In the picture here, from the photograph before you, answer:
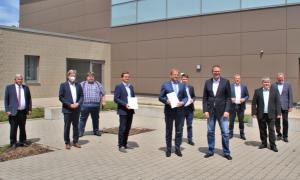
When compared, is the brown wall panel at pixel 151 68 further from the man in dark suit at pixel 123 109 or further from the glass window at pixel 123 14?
the man in dark suit at pixel 123 109

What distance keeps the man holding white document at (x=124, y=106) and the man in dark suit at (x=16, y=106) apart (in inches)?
88.9

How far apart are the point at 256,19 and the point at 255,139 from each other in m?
10.9

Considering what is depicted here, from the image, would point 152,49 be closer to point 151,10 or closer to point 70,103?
point 151,10

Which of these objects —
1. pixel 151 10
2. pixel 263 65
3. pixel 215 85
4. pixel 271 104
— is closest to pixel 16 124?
pixel 215 85

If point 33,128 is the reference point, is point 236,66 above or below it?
above

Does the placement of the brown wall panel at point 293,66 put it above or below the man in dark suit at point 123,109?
above

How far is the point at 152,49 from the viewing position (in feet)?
79.3

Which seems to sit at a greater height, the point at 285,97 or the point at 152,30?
the point at 152,30

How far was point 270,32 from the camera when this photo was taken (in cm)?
1939

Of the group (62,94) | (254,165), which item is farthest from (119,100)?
(254,165)

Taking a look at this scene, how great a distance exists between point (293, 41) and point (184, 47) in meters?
6.37

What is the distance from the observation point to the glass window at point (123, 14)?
82.6 feet

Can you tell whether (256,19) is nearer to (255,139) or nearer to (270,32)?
(270,32)

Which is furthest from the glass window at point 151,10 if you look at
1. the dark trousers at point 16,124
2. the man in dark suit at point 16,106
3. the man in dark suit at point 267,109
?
the dark trousers at point 16,124
